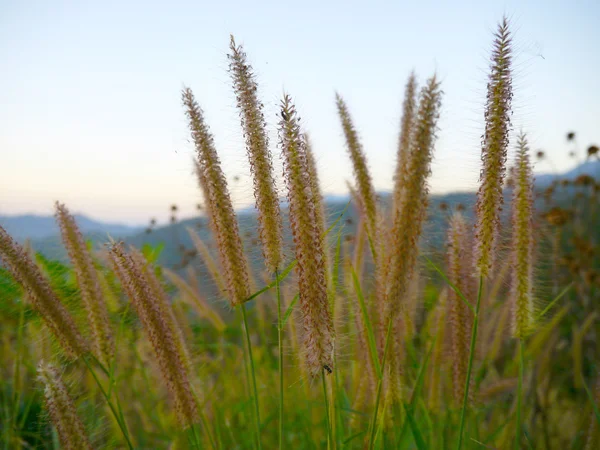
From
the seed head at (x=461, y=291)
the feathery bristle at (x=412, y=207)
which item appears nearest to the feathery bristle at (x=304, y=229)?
the feathery bristle at (x=412, y=207)

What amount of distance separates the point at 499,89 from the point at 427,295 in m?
3.88

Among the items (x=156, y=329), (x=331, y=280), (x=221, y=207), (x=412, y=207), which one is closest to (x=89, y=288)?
(x=156, y=329)

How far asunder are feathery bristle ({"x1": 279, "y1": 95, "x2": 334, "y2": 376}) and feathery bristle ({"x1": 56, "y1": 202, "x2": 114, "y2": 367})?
103cm

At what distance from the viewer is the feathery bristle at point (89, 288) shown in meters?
2.14

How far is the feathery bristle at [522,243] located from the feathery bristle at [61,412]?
176 cm

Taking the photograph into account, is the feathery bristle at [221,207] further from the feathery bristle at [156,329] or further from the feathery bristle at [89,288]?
the feathery bristle at [89,288]

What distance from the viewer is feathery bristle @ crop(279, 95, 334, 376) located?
4.85ft

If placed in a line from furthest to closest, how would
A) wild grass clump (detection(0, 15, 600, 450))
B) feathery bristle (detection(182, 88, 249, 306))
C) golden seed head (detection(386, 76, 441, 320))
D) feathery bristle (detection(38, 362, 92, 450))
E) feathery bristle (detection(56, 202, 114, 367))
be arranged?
1. feathery bristle (detection(56, 202, 114, 367))
2. feathery bristle (detection(38, 362, 92, 450))
3. feathery bristle (detection(182, 88, 249, 306))
4. wild grass clump (detection(0, 15, 600, 450))
5. golden seed head (detection(386, 76, 441, 320))

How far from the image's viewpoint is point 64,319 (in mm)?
2006

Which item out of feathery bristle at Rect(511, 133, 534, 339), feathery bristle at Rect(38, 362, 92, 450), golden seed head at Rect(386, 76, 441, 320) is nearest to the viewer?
golden seed head at Rect(386, 76, 441, 320)

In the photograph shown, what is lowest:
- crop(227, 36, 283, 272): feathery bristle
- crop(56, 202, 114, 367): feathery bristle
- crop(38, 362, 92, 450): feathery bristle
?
crop(38, 362, 92, 450): feathery bristle

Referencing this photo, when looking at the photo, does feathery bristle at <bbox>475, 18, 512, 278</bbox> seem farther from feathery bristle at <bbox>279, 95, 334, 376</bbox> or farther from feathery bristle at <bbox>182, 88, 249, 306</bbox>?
feathery bristle at <bbox>182, 88, 249, 306</bbox>

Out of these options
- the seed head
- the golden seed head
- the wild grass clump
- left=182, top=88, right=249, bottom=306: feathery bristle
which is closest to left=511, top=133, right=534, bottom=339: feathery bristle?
the wild grass clump

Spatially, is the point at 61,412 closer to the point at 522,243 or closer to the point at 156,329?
the point at 156,329
